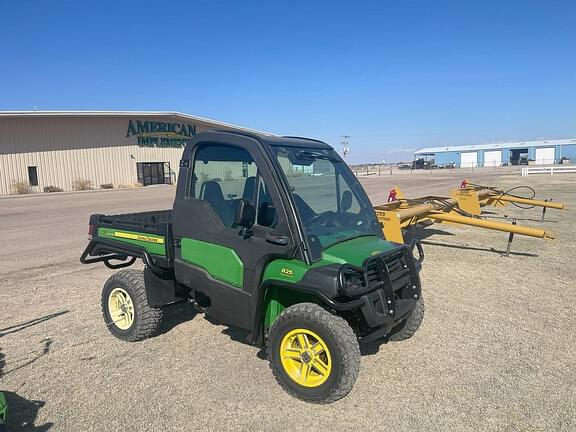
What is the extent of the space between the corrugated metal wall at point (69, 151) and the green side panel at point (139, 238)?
114 feet

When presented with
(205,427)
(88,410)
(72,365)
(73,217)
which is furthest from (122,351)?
(73,217)

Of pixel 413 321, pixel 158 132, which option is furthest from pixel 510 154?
pixel 413 321

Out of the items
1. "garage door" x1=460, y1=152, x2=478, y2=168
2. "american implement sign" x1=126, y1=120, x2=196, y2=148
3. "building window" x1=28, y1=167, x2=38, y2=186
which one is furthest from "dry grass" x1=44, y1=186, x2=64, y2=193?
"garage door" x1=460, y1=152, x2=478, y2=168

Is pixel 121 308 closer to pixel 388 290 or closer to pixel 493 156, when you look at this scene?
pixel 388 290

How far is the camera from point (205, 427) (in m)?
3.05

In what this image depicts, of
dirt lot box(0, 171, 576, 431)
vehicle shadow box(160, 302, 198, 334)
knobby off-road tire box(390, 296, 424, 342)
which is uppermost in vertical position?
knobby off-road tire box(390, 296, 424, 342)

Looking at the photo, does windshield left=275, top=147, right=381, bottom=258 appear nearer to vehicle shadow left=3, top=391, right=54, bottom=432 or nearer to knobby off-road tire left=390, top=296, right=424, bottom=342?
knobby off-road tire left=390, top=296, right=424, bottom=342

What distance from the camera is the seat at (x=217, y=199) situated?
12.3 ft

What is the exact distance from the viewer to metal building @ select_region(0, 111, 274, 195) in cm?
3422

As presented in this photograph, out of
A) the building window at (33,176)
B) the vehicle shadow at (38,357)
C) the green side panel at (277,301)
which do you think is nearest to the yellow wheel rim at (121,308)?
the vehicle shadow at (38,357)

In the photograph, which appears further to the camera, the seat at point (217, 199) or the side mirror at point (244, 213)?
the seat at point (217, 199)

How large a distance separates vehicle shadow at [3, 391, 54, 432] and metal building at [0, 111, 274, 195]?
33.0 metres

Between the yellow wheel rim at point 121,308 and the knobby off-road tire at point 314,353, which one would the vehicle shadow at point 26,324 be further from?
the knobby off-road tire at point 314,353

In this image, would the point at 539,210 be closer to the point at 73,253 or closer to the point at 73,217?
the point at 73,253
